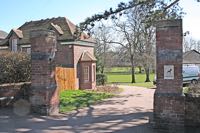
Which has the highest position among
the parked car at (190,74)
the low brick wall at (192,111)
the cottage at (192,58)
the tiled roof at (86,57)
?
the cottage at (192,58)

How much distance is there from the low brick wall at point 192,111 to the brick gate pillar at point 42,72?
5247mm

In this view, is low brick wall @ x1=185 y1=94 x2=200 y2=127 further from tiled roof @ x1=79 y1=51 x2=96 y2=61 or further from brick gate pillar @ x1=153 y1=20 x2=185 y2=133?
tiled roof @ x1=79 y1=51 x2=96 y2=61

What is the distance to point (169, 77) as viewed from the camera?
10.7m

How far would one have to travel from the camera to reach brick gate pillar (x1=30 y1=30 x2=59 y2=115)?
516 inches

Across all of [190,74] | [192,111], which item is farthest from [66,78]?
[192,111]

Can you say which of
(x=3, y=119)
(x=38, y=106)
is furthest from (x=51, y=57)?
(x=3, y=119)

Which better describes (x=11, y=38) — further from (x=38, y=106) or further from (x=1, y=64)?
(x=38, y=106)

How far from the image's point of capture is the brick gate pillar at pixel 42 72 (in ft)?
43.0

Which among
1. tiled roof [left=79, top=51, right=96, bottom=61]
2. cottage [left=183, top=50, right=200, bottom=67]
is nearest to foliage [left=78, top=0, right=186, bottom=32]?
tiled roof [left=79, top=51, right=96, bottom=61]

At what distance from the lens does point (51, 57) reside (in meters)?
13.3

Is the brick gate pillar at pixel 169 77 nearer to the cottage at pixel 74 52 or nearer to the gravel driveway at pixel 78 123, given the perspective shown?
the gravel driveway at pixel 78 123

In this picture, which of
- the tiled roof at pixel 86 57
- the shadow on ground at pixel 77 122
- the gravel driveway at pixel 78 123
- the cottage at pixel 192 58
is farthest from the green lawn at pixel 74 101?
the cottage at pixel 192 58

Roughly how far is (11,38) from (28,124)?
27162 mm

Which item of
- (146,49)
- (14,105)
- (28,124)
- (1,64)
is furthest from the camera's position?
(146,49)
